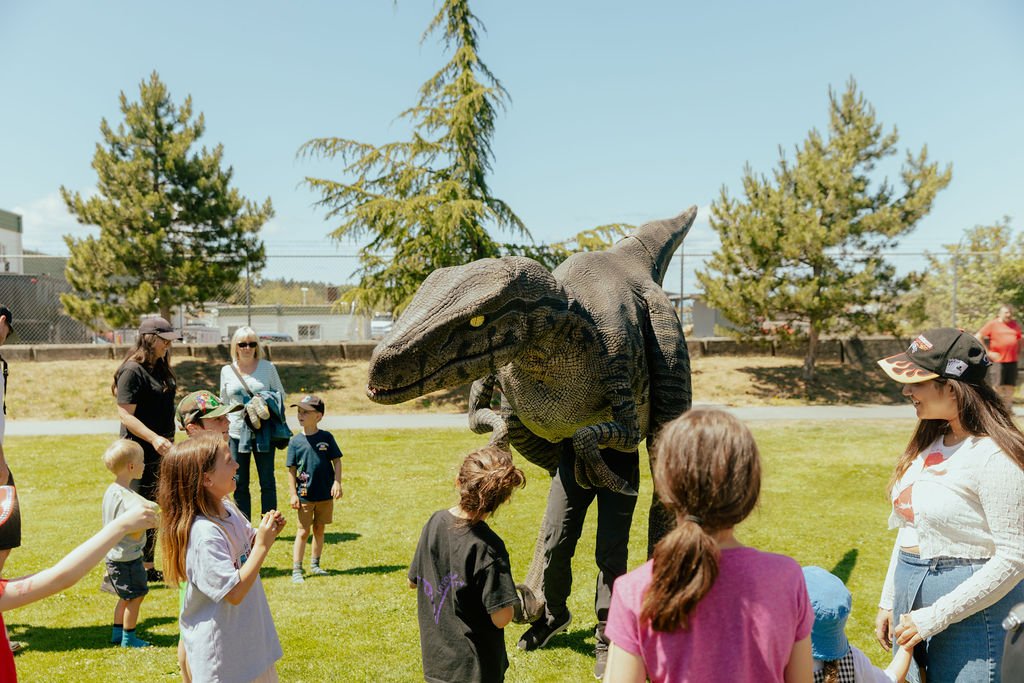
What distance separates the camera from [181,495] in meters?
2.81

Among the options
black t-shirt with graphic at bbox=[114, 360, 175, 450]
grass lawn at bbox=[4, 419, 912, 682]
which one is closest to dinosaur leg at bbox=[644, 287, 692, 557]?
grass lawn at bbox=[4, 419, 912, 682]

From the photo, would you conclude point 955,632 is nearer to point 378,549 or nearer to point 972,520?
point 972,520

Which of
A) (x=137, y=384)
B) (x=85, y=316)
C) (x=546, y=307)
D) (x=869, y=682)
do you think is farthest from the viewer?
(x=85, y=316)

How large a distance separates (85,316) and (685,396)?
16.1 m

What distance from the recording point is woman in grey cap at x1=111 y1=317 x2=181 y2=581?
202 inches

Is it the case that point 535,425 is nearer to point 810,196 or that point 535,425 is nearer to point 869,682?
point 869,682

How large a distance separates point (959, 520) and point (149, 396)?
15.6 ft

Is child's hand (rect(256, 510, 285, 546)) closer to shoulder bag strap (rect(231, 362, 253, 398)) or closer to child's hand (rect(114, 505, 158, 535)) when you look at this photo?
child's hand (rect(114, 505, 158, 535))

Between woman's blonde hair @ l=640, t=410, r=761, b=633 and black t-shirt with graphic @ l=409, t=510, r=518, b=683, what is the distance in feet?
4.01

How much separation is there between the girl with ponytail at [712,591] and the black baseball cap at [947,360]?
1179mm

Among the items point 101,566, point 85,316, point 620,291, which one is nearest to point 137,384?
point 101,566

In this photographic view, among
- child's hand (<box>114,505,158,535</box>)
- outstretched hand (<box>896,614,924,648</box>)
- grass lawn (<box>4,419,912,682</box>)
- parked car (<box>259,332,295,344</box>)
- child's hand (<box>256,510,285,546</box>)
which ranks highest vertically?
parked car (<box>259,332,295,344</box>)

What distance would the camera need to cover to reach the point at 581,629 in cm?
479

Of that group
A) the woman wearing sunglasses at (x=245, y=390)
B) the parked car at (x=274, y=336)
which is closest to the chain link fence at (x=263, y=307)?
the parked car at (x=274, y=336)
